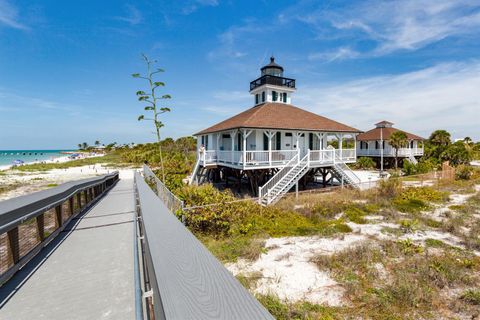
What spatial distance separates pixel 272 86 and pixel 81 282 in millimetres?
21066

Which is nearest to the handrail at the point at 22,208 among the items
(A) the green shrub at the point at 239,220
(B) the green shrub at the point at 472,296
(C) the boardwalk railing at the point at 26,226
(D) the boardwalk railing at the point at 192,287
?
(C) the boardwalk railing at the point at 26,226

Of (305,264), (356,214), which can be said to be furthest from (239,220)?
(356,214)

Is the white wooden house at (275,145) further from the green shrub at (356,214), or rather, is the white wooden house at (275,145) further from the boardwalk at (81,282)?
the boardwalk at (81,282)

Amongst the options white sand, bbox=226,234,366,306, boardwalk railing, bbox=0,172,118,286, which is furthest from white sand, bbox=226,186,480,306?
boardwalk railing, bbox=0,172,118,286

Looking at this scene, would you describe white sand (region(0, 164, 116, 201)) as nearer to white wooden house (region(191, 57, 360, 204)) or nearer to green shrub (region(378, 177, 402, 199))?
white wooden house (region(191, 57, 360, 204))

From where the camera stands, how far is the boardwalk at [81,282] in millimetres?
2822

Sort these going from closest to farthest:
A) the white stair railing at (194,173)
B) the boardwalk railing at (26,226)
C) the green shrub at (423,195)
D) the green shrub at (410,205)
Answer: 1. the boardwalk railing at (26,226)
2. the green shrub at (410,205)
3. the green shrub at (423,195)
4. the white stair railing at (194,173)

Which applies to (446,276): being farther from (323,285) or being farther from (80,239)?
(80,239)

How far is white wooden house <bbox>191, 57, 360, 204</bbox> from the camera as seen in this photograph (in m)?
15.8

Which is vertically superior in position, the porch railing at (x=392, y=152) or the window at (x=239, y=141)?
the window at (x=239, y=141)

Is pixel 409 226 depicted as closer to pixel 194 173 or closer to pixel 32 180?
pixel 194 173

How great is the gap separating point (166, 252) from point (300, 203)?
12675 mm

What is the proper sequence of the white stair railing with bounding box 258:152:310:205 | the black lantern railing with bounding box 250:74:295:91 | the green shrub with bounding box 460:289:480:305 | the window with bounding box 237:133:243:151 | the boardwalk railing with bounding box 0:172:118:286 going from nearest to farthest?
the boardwalk railing with bounding box 0:172:118:286, the green shrub with bounding box 460:289:480:305, the white stair railing with bounding box 258:152:310:205, the window with bounding box 237:133:243:151, the black lantern railing with bounding box 250:74:295:91

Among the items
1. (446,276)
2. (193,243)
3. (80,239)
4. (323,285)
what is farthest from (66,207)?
(446,276)
